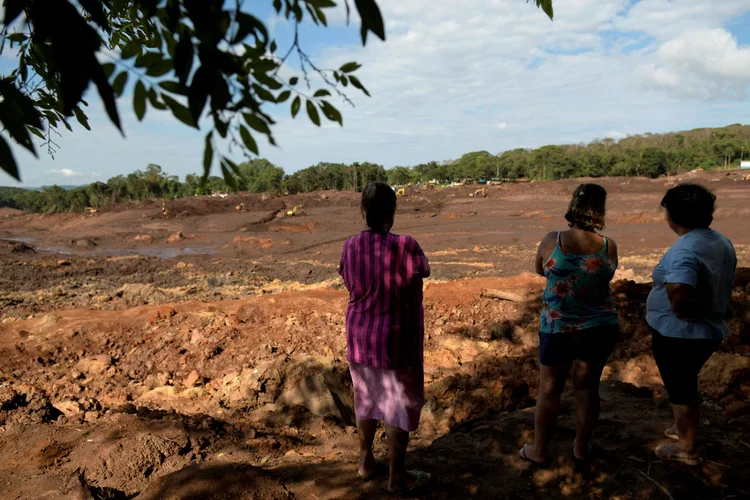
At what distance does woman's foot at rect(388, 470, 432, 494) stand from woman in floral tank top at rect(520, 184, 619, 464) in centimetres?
75

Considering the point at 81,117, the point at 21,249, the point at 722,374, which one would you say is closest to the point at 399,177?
the point at 21,249

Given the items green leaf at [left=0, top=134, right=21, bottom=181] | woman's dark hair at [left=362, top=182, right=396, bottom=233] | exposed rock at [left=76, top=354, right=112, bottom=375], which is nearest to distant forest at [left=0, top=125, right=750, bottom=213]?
exposed rock at [left=76, top=354, right=112, bottom=375]

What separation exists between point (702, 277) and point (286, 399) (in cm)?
347

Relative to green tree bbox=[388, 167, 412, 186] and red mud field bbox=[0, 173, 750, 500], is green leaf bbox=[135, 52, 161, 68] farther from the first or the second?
green tree bbox=[388, 167, 412, 186]

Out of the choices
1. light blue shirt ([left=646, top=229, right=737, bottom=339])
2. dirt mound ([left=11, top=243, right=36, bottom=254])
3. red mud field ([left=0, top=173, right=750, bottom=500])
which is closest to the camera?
light blue shirt ([left=646, top=229, right=737, bottom=339])

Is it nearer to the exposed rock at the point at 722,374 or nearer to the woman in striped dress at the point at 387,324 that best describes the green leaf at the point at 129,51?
the woman in striped dress at the point at 387,324

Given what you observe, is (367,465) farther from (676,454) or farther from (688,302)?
(688,302)

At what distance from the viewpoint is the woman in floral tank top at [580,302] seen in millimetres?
2566

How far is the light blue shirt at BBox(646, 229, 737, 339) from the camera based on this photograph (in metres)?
2.51

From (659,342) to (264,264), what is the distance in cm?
1498

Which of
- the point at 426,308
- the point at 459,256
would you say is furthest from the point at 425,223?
the point at 426,308

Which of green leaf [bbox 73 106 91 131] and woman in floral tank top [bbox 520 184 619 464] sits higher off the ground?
green leaf [bbox 73 106 91 131]

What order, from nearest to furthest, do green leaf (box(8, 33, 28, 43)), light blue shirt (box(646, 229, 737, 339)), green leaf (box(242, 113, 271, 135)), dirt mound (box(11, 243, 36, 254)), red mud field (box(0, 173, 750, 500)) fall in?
green leaf (box(242, 113, 271, 135)), green leaf (box(8, 33, 28, 43)), light blue shirt (box(646, 229, 737, 339)), red mud field (box(0, 173, 750, 500)), dirt mound (box(11, 243, 36, 254))

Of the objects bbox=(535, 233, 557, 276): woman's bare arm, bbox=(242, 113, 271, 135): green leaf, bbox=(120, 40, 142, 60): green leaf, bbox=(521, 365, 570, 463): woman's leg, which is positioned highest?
bbox=(120, 40, 142, 60): green leaf
